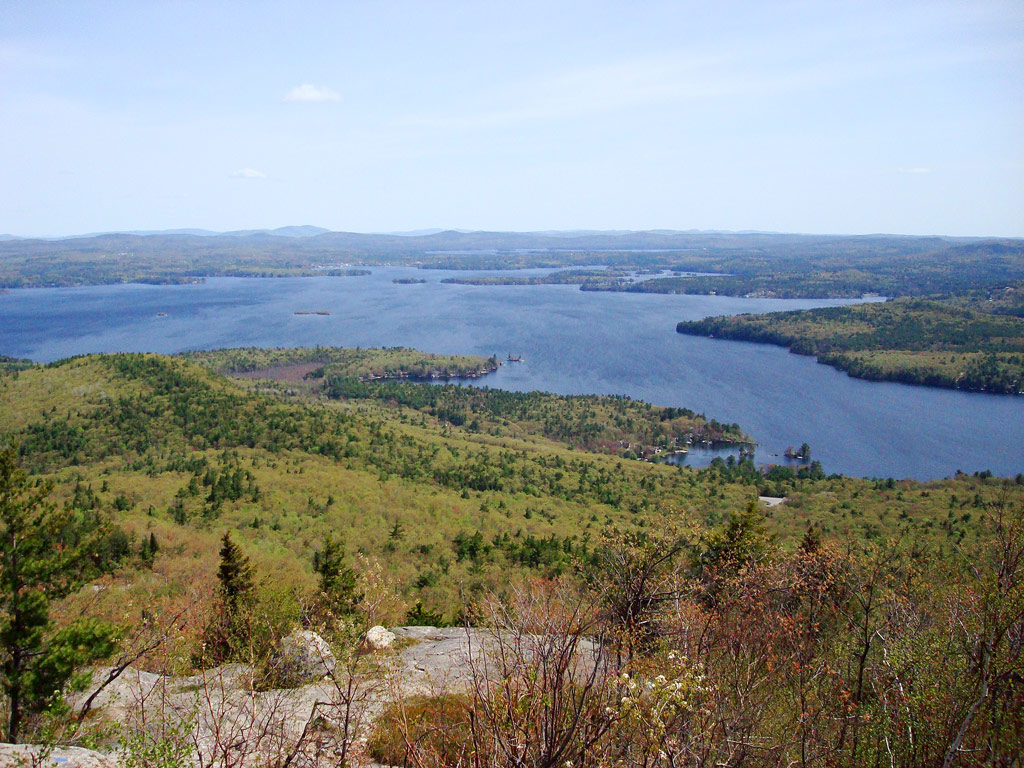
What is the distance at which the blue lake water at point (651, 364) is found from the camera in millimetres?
82125

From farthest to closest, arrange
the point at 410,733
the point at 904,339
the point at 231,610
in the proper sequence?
the point at 904,339
the point at 231,610
the point at 410,733

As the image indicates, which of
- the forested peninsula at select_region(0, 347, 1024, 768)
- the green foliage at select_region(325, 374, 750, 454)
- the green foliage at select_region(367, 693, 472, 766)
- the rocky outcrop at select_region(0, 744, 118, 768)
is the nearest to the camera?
the rocky outcrop at select_region(0, 744, 118, 768)

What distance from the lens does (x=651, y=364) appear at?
422 ft

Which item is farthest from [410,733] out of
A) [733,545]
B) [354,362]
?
[354,362]

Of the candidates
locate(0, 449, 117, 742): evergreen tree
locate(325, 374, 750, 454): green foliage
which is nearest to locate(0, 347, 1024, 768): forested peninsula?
locate(0, 449, 117, 742): evergreen tree

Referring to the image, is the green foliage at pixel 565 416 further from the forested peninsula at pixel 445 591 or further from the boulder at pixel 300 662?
the boulder at pixel 300 662

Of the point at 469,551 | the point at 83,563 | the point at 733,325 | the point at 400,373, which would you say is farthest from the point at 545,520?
the point at 733,325

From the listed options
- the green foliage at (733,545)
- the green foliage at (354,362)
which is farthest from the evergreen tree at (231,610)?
the green foliage at (354,362)

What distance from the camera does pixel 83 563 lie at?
1384 centimetres

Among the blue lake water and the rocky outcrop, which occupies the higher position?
the rocky outcrop

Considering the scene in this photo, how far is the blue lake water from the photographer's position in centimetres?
8212

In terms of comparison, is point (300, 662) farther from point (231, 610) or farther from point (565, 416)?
point (565, 416)

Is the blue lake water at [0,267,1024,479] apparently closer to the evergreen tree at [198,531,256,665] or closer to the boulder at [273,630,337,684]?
the evergreen tree at [198,531,256,665]

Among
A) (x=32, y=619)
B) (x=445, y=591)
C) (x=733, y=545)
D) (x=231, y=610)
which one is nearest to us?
(x=32, y=619)
